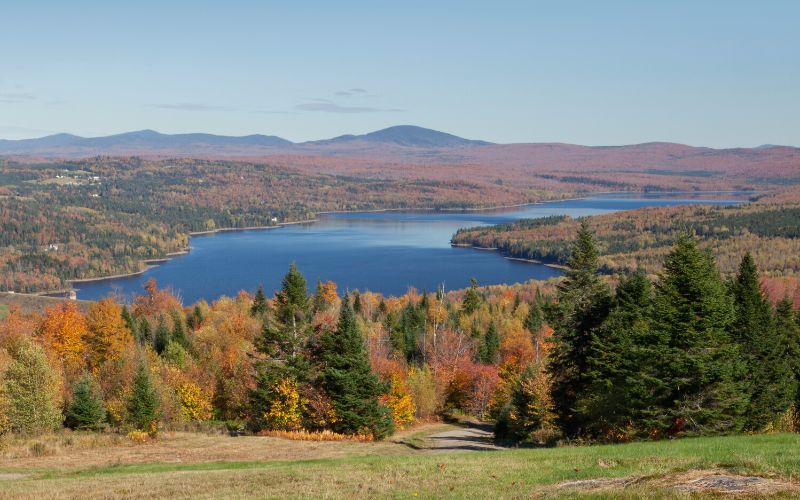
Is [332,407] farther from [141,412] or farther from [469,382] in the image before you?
[469,382]

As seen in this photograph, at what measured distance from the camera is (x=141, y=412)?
48.7 metres

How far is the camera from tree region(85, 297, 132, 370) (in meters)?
77.9

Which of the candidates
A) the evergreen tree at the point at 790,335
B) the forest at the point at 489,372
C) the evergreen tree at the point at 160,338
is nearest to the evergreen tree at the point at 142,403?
the forest at the point at 489,372

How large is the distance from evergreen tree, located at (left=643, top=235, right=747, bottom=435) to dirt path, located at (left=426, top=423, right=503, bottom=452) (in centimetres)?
1217

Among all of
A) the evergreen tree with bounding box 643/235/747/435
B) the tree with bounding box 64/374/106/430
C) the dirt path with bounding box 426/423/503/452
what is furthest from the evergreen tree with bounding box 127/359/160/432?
the evergreen tree with bounding box 643/235/747/435

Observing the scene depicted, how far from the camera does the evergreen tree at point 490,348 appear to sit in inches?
3290

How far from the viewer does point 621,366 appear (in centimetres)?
3600

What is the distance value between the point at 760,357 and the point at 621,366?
701 centimetres

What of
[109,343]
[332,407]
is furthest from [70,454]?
[109,343]

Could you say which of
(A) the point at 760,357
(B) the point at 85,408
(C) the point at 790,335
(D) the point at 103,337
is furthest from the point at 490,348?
(A) the point at 760,357

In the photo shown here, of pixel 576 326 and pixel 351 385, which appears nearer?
pixel 576 326

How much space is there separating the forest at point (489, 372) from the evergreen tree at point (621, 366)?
0.10 m

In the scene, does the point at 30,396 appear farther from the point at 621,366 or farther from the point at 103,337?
the point at 621,366

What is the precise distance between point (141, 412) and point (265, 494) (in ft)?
104
